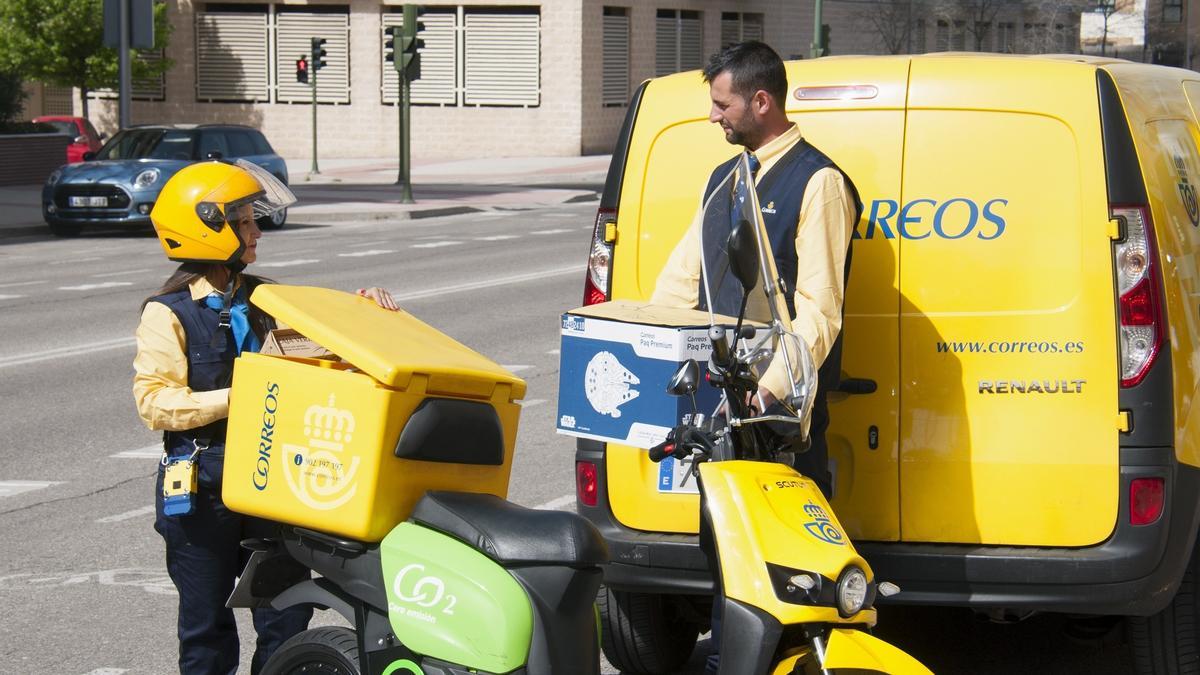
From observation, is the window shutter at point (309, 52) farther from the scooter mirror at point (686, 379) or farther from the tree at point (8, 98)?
the scooter mirror at point (686, 379)

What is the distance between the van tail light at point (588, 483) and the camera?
501cm

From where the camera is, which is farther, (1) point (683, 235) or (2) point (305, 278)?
(2) point (305, 278)

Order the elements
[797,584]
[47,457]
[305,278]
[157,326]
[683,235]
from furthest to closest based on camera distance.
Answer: [305,278], [47,457], [683,235], [157,326], [797,584]

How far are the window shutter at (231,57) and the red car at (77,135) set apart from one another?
13254 millimetres

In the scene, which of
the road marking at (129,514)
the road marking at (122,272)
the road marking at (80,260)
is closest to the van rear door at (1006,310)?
the road marking at (129,514)

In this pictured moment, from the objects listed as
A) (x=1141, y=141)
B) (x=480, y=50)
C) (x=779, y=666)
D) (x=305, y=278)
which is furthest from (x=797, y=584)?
(x=480, y=50)

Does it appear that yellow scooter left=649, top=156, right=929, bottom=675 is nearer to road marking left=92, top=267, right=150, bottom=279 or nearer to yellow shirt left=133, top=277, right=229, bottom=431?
yellow shirt left=133, top=277, right=229, bottom=431

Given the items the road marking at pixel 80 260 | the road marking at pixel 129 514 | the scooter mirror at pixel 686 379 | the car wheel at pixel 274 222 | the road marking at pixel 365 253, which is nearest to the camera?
the scooter mirror at pixel 686 379

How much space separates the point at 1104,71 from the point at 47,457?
6.21 m

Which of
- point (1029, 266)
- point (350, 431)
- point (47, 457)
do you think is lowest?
point (47, 457)

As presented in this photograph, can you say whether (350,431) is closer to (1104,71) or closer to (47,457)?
(1104,71)

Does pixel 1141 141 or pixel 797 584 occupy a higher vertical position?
pixel 1141 141

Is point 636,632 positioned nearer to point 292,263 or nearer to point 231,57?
point 292,263

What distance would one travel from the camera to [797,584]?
137 inches
